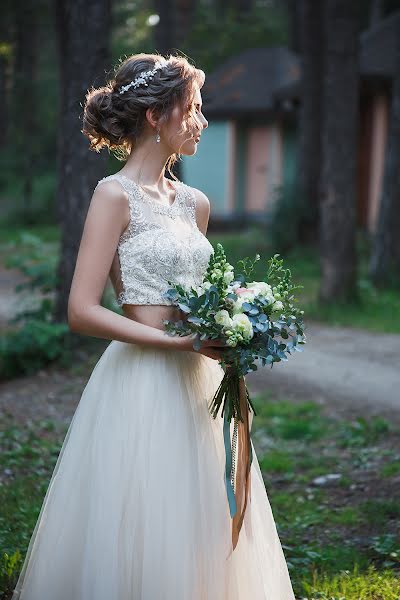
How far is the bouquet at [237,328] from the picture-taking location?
3.15 metres

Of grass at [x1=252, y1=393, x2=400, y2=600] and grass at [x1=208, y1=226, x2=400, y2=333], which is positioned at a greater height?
grass at [x1=208, y1=226, x2=400, y2=333]

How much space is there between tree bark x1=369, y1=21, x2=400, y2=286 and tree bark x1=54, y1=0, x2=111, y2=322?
6799 millimetres

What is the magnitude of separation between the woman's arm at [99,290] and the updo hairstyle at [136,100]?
37 centimetres

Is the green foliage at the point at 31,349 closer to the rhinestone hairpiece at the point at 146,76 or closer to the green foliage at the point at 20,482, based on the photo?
the green foliage at the point at 20,482

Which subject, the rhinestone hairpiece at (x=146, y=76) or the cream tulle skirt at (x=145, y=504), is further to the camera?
the rhinestone hairpiece at (x=146, y=76)

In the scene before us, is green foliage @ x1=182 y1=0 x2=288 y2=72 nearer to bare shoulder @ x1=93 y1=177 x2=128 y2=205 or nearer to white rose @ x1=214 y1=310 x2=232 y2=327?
bare shoulder @ x1=93 y1=177 x2=128 y2=205

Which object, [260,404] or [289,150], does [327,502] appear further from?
[289,150]

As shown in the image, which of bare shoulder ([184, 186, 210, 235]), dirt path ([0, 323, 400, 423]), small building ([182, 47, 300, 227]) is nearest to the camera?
bare shoulder ([184, 186, 210, 235])

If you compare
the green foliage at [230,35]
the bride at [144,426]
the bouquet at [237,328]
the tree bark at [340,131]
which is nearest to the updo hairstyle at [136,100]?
the bride at [144,426]

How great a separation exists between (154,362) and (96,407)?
276 millimetres

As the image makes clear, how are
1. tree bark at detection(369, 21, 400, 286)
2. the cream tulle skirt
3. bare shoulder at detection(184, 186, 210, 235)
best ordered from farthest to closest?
tree bark at detection(369, 21, 400, 286) < bare shoulder at detection(184, 186, 210, 235) < the cream tulle skirt

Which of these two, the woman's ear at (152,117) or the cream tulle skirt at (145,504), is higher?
the woman's ear at (152,117)

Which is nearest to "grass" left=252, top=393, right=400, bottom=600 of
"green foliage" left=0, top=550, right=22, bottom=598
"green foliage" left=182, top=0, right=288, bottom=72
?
"green foliage" left=0, top=550, right=22, bottom=598

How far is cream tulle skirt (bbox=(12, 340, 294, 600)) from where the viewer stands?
3244 millimetres
